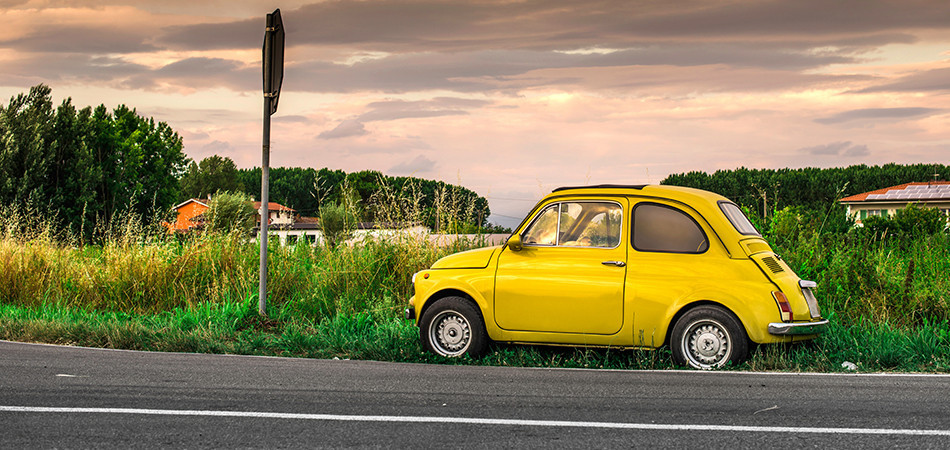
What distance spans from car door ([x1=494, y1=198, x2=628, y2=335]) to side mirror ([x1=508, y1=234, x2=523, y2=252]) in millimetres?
114

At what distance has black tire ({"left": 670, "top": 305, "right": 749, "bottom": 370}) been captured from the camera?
8023 mm


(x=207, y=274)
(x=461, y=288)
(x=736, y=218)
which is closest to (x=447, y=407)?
(x=461, y=288)

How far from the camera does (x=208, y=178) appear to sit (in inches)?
4550

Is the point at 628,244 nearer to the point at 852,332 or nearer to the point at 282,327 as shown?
the point at 852,332

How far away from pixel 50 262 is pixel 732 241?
1152 centimetres

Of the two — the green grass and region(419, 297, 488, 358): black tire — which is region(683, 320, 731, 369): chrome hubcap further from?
region(419, 297, 488, 358): black tire

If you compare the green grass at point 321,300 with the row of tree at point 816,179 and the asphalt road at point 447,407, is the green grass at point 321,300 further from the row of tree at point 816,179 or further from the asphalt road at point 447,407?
the row of tree at point 816,179

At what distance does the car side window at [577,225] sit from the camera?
28.2 feet

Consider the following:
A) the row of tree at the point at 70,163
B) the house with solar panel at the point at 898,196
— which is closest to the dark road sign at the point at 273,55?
the row of tree at the point at 70,163

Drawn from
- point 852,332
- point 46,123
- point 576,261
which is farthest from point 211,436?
point 46,123

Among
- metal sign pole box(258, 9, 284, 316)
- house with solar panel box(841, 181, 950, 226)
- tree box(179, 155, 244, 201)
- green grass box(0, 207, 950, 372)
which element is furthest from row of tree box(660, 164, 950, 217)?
metal sign pole box(258, 9, 284, 316)

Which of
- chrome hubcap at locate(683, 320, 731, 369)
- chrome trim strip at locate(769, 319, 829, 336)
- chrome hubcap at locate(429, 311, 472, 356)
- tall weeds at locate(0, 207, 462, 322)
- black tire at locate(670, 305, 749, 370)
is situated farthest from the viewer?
tall weeds at locate(0, 207, 462, 322)

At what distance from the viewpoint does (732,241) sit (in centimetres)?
828

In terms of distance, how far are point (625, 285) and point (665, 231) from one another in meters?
0.72
